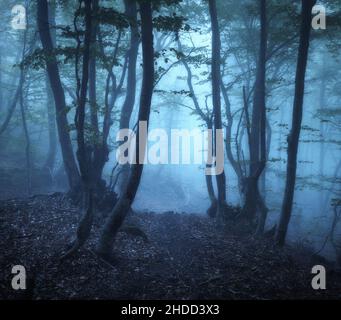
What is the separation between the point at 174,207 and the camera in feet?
78.0

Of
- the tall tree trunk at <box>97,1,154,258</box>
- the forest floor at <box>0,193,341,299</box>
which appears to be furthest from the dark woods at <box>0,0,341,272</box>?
the forest floor at <box>0,193,341,299</box>

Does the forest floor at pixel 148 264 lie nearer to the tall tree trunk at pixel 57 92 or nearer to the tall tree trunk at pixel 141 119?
the tall tree trunk at pixel 141 119

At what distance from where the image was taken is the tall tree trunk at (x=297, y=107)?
37.0 feet

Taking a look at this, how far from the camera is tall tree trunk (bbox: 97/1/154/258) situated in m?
8.70

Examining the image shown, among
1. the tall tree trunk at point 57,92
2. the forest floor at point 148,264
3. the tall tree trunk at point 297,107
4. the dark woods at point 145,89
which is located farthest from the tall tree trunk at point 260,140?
the tall tree trunk at point 57,92

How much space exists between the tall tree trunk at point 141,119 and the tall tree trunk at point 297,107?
570 centimetres

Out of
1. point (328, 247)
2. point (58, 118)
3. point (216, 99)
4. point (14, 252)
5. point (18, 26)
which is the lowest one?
point (328, 247)

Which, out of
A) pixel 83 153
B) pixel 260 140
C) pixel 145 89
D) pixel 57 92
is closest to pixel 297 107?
pixel 260 140

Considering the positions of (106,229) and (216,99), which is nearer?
(106,229)

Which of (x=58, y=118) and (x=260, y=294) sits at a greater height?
(x=58, y=118)

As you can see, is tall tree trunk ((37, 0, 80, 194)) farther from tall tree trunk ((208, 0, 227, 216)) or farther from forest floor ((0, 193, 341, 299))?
tall tree trunk ((208, 0, 227, 216))

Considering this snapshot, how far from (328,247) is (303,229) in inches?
111

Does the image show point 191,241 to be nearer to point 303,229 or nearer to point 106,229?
point 106,229
